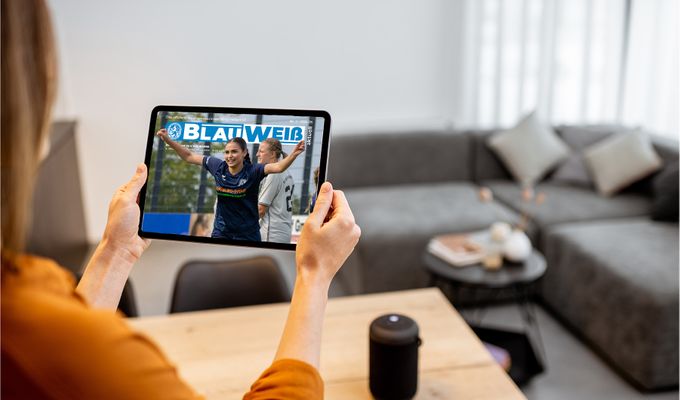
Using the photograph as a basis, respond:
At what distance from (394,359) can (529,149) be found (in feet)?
9.46

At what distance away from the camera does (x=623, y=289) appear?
2605 millimetres

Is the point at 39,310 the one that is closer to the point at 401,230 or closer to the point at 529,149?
the point at 401,230

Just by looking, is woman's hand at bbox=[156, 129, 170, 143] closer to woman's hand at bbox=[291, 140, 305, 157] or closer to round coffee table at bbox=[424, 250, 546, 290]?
woman's hand at bbox=[291, 140, 305, 157]

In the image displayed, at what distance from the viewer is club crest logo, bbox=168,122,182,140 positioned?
1245 mm

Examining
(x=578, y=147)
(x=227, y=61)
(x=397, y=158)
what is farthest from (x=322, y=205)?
(x=227, y=61)

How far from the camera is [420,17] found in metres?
4.46

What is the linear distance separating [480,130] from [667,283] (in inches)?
72.9

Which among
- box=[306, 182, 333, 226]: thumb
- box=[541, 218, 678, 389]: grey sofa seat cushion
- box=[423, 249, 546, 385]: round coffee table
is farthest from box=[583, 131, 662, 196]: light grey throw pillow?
box=[306, 182, 333, 226]: thumb

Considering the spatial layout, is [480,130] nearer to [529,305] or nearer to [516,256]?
[529,305]

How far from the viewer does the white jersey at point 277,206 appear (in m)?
1.17

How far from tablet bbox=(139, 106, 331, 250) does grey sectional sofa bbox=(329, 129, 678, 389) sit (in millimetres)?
1828

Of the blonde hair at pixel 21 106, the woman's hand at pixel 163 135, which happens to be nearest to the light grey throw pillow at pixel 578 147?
the woman's hand at pixel 163 135

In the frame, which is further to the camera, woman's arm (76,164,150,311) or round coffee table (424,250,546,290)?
round coffee table (424,250,546,290)

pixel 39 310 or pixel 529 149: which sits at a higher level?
pixel 39 310
